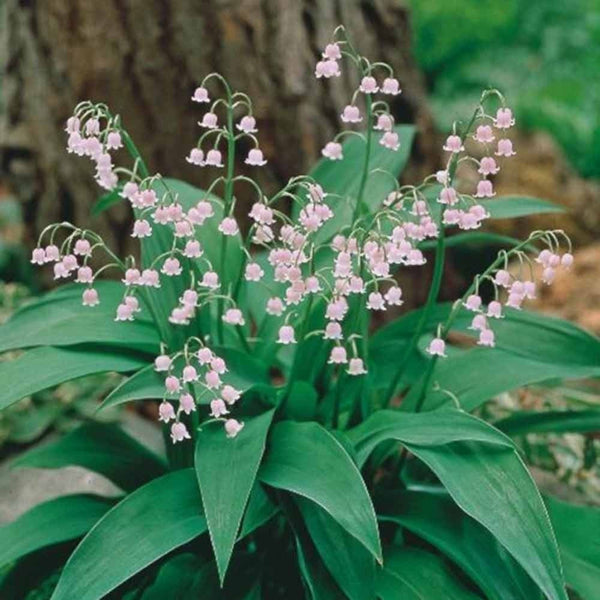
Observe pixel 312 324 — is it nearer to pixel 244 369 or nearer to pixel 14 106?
pixel 244 369

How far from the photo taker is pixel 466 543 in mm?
2379

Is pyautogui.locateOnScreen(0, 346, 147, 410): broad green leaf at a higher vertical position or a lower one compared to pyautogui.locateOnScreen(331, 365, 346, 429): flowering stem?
higher

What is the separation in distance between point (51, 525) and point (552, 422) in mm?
1096

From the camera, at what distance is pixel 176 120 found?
373 centimetres

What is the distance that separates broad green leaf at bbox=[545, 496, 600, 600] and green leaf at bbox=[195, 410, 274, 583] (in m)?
0.69

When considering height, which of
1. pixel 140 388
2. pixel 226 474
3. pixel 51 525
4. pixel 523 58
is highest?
pixel 140 388

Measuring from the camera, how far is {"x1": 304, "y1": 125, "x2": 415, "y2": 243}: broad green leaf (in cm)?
282

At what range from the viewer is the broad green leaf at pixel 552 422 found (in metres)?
2.65

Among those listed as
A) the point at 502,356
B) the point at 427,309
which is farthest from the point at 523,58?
the point at 427,309

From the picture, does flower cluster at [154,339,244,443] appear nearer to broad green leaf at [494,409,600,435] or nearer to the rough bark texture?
broad green leaf at [494,409,600,435]

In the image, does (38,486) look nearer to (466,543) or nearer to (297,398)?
(297,398)

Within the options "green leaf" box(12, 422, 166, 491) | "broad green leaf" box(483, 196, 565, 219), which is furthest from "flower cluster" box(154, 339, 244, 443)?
"broad green leaf" box(483, 196, 565, 219)

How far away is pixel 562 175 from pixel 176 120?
2045 millimetres

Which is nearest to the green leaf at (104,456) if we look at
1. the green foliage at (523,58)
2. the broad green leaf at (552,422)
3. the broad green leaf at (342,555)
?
the broad green leaf at (342,555)
